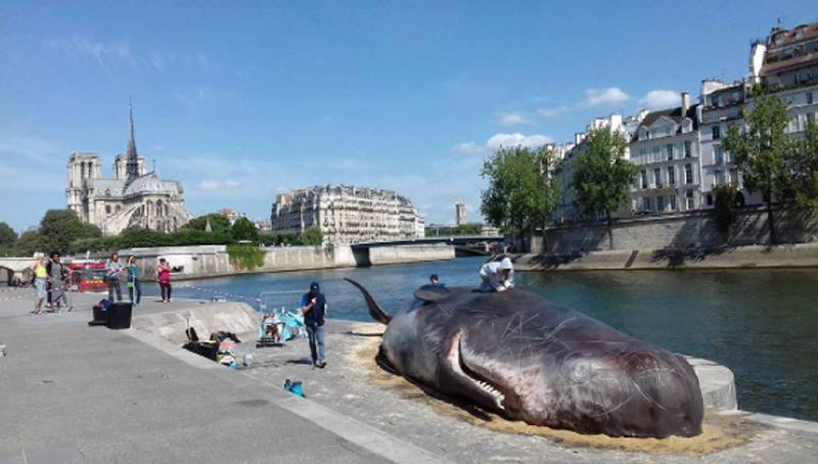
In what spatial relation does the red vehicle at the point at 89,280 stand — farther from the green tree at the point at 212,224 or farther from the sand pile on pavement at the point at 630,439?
the green tree at the point at 212,224

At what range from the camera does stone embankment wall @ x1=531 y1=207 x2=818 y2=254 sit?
65.9 m

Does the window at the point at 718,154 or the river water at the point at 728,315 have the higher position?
the window at the point at 718,154

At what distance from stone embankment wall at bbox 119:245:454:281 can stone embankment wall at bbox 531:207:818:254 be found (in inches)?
2486

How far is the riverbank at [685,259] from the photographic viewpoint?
6091cm

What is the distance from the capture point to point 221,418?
920 centimetres

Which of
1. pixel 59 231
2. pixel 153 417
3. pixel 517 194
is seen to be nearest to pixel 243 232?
pixel 59 231

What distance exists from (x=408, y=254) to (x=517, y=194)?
75.1m

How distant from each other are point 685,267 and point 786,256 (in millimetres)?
9144

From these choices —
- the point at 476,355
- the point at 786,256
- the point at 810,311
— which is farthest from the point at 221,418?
the point at 786,256

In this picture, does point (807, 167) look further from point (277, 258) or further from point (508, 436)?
point (277, 258)

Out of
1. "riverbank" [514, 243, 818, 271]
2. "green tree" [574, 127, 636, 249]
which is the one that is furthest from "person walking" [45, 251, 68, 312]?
"green tree" [574, 127, 636, 249]

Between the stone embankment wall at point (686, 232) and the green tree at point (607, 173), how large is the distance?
93.9 inches

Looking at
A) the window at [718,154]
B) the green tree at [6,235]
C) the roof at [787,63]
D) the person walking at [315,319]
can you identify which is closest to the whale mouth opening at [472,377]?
the person walking at [315,319]

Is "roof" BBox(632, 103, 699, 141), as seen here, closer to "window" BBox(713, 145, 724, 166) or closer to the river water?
"window" BBox(713, 145, 724, 166)
